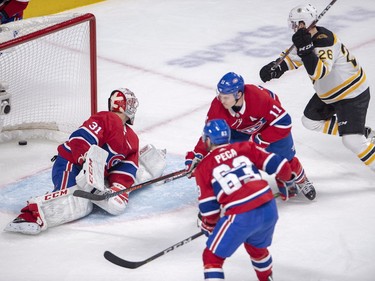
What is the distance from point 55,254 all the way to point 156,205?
69cm

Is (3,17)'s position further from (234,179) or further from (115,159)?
(234,179)

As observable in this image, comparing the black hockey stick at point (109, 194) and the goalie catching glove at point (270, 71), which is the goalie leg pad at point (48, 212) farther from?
the goalie catching glove at point (270, 71)

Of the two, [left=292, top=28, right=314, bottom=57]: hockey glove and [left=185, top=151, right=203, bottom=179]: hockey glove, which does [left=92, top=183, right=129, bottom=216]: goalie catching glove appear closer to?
[left=185, top=151, right=203, bottom=179]: hockey glove

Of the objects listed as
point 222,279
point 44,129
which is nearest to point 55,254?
point 222,279

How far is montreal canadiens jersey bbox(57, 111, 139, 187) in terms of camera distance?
14.6 feet

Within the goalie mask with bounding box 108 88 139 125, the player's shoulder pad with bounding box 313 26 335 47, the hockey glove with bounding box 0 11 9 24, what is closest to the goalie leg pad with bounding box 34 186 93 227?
the goalie mask with bounding box 108 88 139 125

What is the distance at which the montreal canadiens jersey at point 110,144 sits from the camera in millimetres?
4453

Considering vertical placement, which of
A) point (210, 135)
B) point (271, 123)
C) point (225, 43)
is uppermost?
point (210, 135)

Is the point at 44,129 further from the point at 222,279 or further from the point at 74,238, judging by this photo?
the point at 222,279

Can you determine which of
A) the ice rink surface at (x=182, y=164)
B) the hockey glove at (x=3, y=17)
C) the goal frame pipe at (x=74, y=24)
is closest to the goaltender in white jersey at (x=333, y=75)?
the ice rink surface at (x=182, y=164)

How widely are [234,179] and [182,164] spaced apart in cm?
164

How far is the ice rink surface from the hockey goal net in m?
0.14

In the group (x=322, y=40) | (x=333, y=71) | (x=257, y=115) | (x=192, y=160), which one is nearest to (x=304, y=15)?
(x=322, y=40)

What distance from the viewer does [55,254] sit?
415cm
